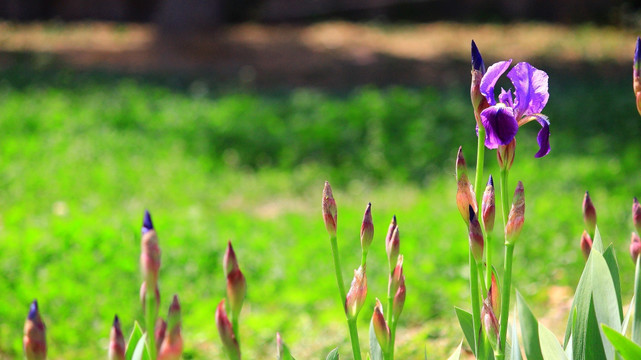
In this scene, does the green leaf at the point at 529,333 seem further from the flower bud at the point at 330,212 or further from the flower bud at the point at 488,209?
the flower bud at the point at 330,212

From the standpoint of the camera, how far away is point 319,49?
11.3 meters

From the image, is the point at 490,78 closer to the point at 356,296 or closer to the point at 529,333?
the point at 356,296

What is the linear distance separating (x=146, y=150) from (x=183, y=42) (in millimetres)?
5026

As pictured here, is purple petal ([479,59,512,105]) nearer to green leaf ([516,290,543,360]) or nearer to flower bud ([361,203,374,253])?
flower bud ([361,203,374,253])

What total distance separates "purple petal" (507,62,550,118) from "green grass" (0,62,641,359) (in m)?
1.66

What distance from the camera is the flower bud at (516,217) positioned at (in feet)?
4.79

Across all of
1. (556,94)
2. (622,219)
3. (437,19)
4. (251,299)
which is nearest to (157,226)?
(251,299)

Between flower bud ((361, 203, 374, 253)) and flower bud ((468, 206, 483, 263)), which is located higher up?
flower bud ((468, 206, 483, 263))

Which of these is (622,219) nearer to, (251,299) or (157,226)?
(251,299)

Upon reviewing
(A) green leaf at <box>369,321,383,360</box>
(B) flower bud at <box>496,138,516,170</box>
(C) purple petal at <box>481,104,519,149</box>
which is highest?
(C) purple petal at <box>481,104,519,149</box>

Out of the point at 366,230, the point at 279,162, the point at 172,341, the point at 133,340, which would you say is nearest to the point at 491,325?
the point at 366,230

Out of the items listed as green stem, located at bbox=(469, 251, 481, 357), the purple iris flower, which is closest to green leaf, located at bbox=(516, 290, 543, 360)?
green stem, located at bbox=(469, 251, 481, 357)

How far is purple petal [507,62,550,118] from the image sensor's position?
1.53 metres

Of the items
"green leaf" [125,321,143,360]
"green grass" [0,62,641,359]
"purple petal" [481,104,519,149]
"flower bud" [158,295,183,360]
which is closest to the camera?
"flower bud" [158,295,183,360]
